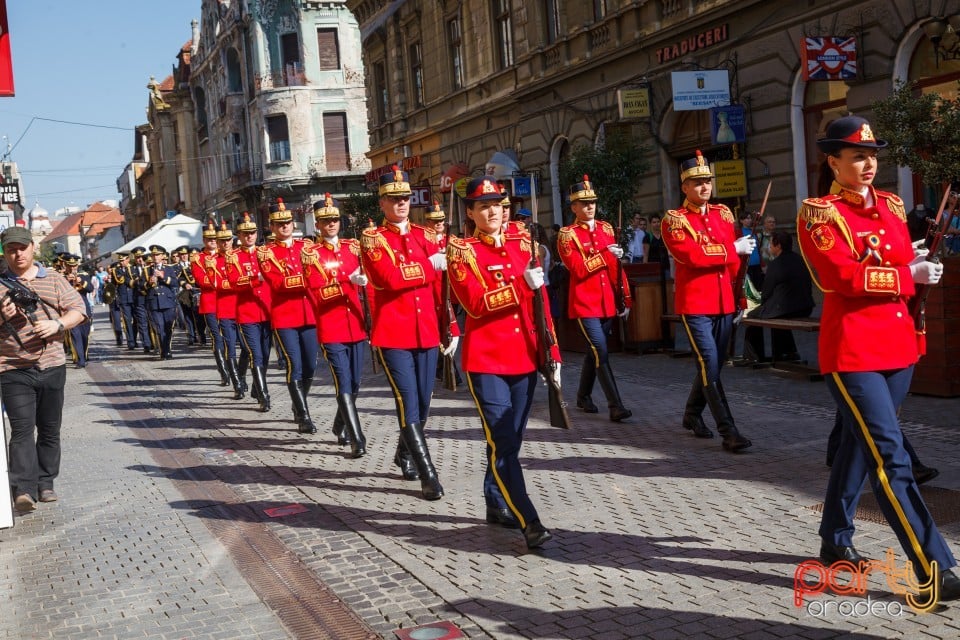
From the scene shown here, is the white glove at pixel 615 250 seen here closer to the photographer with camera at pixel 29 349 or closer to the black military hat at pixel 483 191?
the black military hat at pixel 483 191

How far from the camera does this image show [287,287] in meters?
10.6

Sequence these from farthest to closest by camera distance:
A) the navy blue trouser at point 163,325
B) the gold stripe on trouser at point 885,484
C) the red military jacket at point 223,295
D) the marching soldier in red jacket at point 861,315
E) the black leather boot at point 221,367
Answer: the navy blue trouser at point 163,325 → the black leather boot at point 221,367 → the red military jacket at point 223,295 → the marching soldier in red jacket at point 861,315 → the gold stripe on trouser at point 885,484

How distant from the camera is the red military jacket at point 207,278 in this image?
14.6 meters

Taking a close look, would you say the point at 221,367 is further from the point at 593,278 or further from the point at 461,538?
the point at 461,538

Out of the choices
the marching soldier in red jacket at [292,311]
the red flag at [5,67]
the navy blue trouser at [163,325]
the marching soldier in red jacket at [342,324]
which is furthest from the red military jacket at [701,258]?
the navy blue trouser at [163,325]

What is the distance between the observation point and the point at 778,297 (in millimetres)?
12188

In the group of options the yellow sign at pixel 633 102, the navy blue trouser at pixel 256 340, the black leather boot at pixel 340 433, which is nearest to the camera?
the black leather boot at pixel 340 433

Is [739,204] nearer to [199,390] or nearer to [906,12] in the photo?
[906,12]

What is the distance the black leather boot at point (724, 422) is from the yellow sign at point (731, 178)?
11.3 m

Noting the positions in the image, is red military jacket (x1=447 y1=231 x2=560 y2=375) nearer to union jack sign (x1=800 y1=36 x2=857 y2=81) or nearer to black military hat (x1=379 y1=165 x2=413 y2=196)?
black military hat (x1=379 y1=165 x2=413 y2=196)

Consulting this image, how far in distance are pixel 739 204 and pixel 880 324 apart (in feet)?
49.3

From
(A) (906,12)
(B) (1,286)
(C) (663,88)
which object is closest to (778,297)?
(A) (906,12)

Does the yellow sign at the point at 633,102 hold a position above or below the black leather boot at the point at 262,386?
above

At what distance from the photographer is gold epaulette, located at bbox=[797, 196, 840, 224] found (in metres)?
5.05
